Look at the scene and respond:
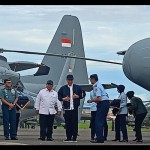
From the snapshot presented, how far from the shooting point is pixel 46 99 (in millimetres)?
16594

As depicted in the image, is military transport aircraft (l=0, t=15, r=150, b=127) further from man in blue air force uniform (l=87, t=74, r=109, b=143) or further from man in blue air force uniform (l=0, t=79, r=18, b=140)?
man in blue air force uniform (l=87, t=74, r=109, b=143)

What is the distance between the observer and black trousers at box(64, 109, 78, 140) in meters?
15.8

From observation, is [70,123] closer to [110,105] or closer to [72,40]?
[110,105]

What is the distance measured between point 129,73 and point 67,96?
1.80 meters

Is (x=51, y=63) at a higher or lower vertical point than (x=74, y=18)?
lower

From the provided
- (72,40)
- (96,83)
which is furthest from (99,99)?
(72,40)

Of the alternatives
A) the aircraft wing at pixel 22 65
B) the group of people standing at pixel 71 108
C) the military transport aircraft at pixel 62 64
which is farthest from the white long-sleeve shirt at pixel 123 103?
the aircraft wing at pixel 22 65

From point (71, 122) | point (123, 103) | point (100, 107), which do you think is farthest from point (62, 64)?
point (100, 107)

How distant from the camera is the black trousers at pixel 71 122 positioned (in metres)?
15.8

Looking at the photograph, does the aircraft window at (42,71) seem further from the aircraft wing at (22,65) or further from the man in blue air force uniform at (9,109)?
the man in blue air force uniform at (9,109)

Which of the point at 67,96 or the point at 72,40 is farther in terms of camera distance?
the point at 72,40
